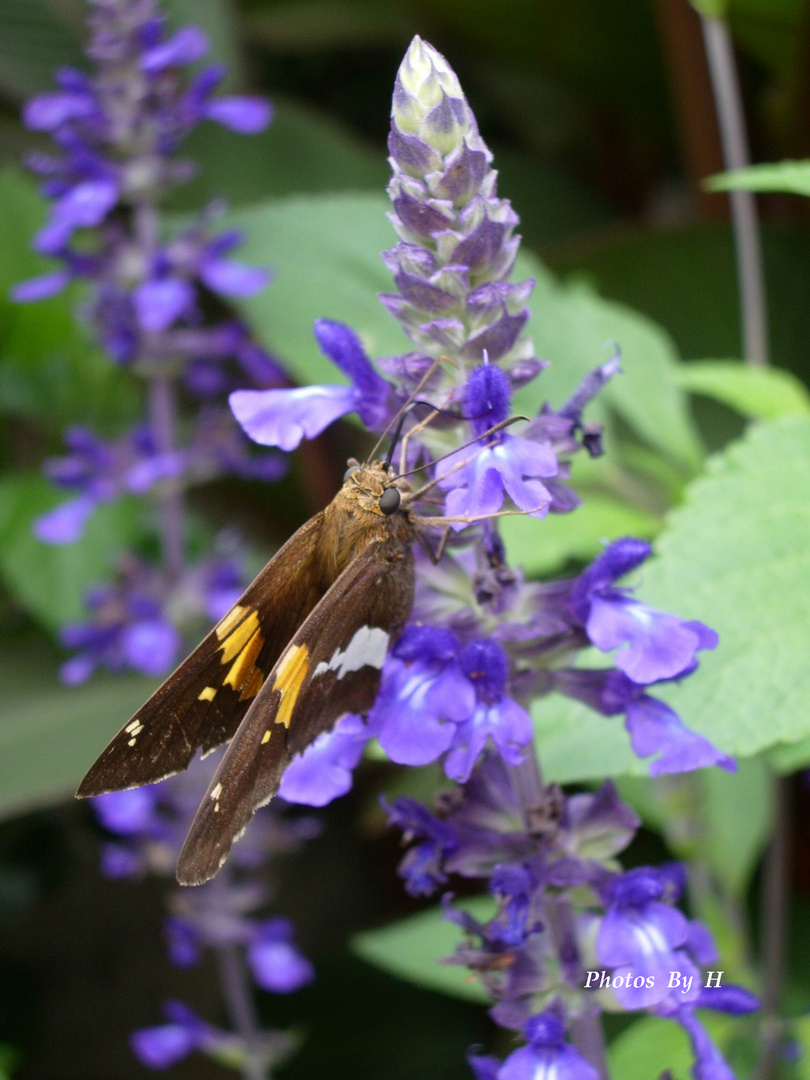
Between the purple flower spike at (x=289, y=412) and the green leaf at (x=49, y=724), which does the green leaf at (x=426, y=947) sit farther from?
the purple flower spike at (x=289, y=412)

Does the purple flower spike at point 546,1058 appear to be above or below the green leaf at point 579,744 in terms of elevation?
below

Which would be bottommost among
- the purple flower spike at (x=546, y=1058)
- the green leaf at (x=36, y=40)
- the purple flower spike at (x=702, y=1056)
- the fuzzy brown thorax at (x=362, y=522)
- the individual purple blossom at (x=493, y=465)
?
the purple flower spike at (x=702, y=1056)

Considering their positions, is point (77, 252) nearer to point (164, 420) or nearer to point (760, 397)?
point (164, 420)

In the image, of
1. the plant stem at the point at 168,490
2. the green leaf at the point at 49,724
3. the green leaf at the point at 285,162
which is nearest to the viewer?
the green leaf at the point at 49,724

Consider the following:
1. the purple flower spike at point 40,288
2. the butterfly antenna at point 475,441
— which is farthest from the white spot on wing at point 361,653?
the purple flower spike at point 40,288

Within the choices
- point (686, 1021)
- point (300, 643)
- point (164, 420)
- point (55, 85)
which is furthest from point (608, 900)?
point (55, 85)

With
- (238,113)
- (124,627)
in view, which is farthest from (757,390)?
(124,627)

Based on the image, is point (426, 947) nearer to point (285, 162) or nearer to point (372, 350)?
point (372, 350)
